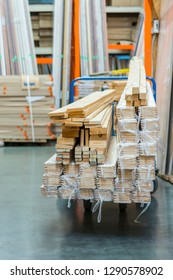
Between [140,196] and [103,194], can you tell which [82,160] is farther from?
[140,196]

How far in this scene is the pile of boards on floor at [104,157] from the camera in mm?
3756

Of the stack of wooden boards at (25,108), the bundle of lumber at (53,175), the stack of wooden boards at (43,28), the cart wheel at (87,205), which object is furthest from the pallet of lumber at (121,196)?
the stack of wooden boards at (43,28)

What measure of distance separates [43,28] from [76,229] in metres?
7.21

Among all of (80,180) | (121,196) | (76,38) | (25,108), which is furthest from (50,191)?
(76,38)

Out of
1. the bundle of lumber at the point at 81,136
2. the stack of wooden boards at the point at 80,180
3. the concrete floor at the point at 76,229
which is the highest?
the bundle of lumber at the point at 81,136

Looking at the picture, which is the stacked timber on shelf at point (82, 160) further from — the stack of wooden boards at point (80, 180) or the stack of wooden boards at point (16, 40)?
the stack of wooden boards at point (16, 40)

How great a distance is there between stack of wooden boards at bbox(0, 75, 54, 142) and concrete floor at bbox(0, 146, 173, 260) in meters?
3.36

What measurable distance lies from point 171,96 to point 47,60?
4428 mm

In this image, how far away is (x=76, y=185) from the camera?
388 centimetres

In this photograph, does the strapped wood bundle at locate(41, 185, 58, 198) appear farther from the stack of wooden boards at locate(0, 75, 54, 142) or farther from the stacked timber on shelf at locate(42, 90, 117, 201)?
the stack of wooden boards at locate(0, 75, 54, 142)

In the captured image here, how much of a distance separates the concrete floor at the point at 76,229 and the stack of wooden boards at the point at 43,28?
5.54 m

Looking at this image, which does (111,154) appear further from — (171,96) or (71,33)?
(71,33)

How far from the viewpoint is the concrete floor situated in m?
3.64
